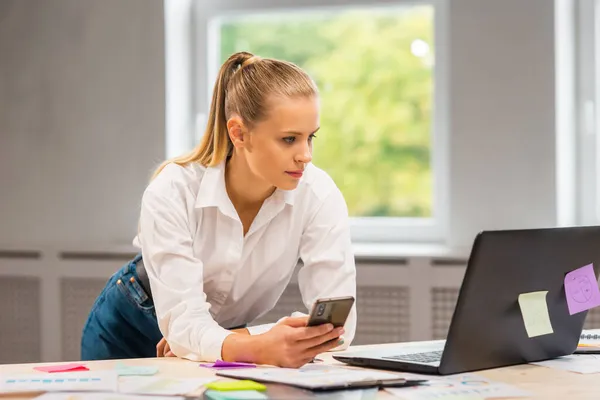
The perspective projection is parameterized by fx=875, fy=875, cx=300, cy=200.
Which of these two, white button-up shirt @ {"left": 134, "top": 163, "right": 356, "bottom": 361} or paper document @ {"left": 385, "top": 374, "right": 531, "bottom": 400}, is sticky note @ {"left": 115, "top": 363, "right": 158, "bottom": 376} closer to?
white button-up shirt @ {"left": 134, "top": 163, "right": 356, "bottom": 361}

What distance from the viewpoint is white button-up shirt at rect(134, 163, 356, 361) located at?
6.59ft

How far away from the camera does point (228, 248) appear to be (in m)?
2.18

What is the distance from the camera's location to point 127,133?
4.11 m

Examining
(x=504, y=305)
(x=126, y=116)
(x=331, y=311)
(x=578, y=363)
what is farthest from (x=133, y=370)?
(x=126, y=116)

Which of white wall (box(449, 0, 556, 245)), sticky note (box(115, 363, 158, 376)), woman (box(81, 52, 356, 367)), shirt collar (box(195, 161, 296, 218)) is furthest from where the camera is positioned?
white wall (box(449, 0, 556, 245))

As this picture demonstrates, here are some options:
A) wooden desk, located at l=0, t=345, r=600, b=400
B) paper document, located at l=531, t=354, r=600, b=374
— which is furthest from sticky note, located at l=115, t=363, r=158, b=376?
paper document, located at l=531, t=354, r=600, b=374

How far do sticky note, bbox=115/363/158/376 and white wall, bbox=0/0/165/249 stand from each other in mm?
2357

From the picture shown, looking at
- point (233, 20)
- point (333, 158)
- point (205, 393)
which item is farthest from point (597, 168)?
point (205, 393)

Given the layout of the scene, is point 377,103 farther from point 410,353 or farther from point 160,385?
point 160,385

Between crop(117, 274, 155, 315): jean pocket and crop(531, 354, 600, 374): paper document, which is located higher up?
crop(117, 274, 155, 315): jean pocket

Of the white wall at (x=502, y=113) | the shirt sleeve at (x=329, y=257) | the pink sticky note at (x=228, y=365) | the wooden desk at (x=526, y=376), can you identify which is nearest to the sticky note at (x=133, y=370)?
the wooden desk at (x=526, y=376)

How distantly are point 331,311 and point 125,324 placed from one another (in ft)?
2.99

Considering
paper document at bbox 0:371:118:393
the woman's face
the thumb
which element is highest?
the woman's face

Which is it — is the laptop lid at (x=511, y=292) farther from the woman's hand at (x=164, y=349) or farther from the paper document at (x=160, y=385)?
the woman's hand at (x=164, y=349)
